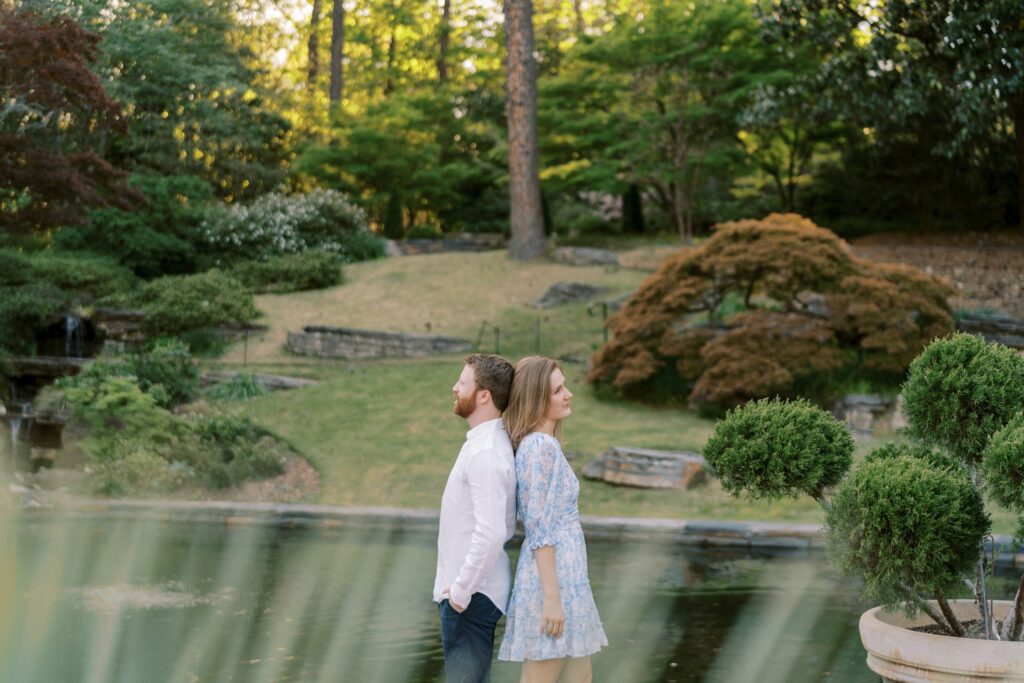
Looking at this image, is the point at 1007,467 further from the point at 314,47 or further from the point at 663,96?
the point at 314,47

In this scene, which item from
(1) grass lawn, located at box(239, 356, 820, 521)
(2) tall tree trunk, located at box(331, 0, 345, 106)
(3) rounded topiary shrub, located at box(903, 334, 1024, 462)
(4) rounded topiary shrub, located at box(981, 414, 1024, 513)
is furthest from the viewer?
(2) tall tree trunk, located at box(331, 0, 345, 106)

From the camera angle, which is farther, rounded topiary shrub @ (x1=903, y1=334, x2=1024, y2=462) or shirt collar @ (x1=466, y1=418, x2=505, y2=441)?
rounded topiary shrub @ (x1=903, y1=334, x2=1024, y2=462)

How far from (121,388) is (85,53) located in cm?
570

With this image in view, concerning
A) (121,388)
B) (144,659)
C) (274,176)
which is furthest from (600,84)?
(144,659)

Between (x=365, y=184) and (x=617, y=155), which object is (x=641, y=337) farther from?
(x=365, y=184)

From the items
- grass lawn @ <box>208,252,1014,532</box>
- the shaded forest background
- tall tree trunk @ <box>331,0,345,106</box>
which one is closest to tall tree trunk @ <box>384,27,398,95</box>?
the shaded forest background

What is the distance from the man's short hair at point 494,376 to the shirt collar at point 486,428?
2.8 inches

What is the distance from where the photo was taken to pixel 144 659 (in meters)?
6.59

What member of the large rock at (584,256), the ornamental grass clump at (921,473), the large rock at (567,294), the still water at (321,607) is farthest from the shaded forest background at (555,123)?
the ornamental grass clump at (921,473)

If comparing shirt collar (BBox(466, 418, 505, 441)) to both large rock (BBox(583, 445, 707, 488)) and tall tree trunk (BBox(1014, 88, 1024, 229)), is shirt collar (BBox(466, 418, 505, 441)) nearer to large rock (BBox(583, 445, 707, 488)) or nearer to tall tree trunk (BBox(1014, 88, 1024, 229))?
large rock (BBox(583, 445, 707, 488))

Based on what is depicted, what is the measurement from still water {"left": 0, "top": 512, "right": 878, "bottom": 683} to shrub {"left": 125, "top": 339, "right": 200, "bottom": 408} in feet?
11.4

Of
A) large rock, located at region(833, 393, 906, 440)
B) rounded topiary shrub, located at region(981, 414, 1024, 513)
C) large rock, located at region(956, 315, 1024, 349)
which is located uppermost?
rounded topiary shrub, located at region(981, 414, 1024, 513)

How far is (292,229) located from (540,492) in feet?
66.3

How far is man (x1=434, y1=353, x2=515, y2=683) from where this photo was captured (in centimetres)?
391
